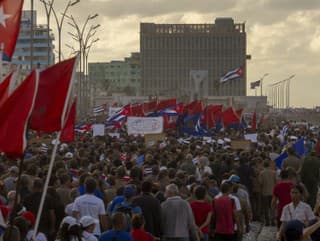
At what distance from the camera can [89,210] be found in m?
12.7

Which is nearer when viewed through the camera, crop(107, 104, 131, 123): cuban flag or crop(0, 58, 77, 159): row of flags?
crop(0, 58, 77, 159): row of flags

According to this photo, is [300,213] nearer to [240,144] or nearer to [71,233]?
[71,233]

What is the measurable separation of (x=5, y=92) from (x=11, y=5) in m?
1.55

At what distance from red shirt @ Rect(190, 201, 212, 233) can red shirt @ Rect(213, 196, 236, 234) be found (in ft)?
1.71

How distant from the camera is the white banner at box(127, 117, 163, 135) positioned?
1286 inches

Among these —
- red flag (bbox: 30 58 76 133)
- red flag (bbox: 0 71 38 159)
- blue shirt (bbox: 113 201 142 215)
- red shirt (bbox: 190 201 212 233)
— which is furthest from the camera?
red shirt (bbox: 190 201 212 233)

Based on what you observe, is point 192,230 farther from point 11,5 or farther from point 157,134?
point 157,134

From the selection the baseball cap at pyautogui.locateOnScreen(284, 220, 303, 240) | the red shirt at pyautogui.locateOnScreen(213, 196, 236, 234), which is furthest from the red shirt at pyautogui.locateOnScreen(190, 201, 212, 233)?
the baseball cap at pyautogui.locateOnScreen(284, 220, 303, 240)

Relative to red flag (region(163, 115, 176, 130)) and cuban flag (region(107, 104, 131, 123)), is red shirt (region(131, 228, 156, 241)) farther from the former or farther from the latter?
red flag (region(163, 115, 176, 130))

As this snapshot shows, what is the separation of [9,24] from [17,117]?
268 cm

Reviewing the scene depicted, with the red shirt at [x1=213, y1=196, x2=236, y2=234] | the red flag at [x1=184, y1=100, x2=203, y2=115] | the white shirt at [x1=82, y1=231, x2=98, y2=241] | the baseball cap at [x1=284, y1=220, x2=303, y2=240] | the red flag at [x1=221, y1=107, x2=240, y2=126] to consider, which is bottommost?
the red shirt at [x1=213, y1=196, x2=236, y2=234]

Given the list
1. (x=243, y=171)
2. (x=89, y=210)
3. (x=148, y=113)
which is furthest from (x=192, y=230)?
(x=148, y=113)

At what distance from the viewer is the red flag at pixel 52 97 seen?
9.59 meters

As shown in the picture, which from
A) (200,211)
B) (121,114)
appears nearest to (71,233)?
(200,211)
